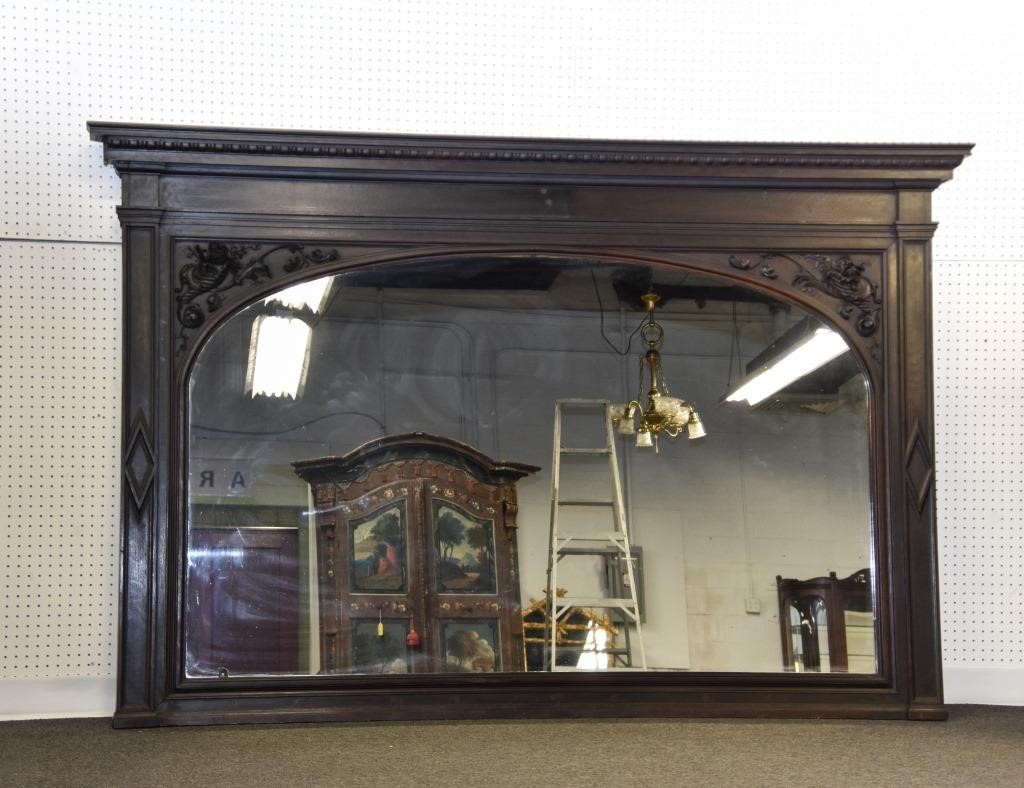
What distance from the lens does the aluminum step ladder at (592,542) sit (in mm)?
3625

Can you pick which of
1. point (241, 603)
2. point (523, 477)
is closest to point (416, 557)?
point (523, 477)

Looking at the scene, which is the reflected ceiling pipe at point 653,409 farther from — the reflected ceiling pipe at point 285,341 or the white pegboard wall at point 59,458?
the white pegboard wall at point 59,458

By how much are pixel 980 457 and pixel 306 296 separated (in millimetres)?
2204

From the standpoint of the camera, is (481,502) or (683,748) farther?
(481,502)

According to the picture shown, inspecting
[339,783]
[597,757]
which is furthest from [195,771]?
[597,757]

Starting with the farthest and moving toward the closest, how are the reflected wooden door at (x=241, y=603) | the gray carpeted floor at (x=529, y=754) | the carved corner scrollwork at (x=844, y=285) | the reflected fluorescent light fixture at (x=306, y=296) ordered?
the carved corner scrollwork at (x=844, y=285), the reflected fluorescent light fixture at (x=306, y=296), the reflected wooden door at (x=241, y=603), the gray carpeted floor at (x=529, y=754)

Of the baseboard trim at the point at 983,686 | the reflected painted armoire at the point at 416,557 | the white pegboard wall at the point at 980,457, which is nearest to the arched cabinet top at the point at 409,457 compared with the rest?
the reflected painted armoire at the point at 416,557

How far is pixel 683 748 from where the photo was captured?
327 centimetres

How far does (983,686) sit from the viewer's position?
3.88m

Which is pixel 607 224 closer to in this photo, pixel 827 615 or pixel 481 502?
pixel 481 502

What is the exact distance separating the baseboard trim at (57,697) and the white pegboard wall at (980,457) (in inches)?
103

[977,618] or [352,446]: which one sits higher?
[352,446]

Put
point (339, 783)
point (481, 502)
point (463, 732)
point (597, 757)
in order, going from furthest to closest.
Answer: point (481, 502)
point (463, 732)
point (597, 757)
point (339, 783)

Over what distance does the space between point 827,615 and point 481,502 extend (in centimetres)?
110
